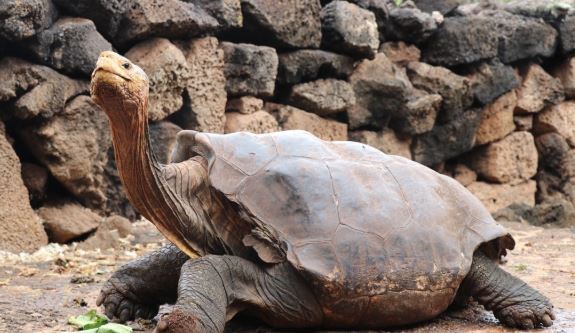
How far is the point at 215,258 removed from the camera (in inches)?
102

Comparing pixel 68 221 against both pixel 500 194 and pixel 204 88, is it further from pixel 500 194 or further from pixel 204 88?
pixel 500 194

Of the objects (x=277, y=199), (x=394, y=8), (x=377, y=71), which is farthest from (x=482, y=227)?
(x=394, y=8)

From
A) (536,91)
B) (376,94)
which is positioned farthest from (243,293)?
(536,91)

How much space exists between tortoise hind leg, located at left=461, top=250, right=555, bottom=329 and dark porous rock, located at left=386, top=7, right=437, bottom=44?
4.80m

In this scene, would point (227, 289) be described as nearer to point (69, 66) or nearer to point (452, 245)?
point (452, 245)

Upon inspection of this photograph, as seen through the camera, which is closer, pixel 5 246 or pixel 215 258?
pixel 215 258

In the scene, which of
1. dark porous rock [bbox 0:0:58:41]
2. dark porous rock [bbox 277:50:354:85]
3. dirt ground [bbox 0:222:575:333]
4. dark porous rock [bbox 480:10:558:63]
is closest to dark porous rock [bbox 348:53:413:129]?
dark porous rock [bbox 277:50:354:85]

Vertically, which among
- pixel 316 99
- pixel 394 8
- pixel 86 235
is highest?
pixel 394 8

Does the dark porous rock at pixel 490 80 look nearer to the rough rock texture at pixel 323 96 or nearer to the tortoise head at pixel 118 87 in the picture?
the rough rock texture at pixel 323 96

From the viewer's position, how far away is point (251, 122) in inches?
243

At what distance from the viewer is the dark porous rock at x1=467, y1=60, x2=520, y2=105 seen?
7.95 m

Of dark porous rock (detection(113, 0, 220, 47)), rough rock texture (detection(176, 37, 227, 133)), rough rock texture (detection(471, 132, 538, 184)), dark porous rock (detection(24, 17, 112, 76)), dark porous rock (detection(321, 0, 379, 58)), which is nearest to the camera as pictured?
dark porous rock (detection(24, 17, 112, 76))

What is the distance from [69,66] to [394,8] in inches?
152

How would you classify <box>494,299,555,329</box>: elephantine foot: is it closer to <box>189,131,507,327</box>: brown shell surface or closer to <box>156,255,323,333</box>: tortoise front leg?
<box>189,131,507,327</box>: brown shell surface
